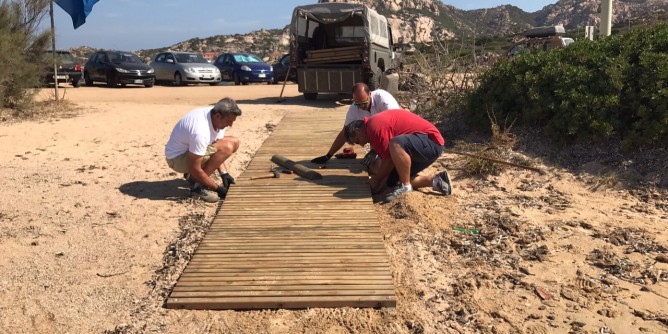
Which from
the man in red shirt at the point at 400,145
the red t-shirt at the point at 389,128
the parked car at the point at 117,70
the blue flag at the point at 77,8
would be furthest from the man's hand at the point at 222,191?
the parked car at the point at 117,70

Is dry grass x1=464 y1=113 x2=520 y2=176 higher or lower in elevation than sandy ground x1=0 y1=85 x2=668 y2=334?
higher

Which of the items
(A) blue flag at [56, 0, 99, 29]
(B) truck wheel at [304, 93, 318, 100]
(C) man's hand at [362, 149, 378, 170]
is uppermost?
(A) blue flag at [56, 0, 99, 29]

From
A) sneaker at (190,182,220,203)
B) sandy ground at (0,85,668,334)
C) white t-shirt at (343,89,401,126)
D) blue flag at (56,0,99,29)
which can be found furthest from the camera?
blue flag at (56,0,99,29)

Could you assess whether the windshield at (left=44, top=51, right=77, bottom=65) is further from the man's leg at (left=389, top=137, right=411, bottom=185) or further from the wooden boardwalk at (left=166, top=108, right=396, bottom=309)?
the man's leg at (left=389, top=137, right=411, bottom=185)

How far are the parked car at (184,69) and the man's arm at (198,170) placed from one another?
1738 centimetres

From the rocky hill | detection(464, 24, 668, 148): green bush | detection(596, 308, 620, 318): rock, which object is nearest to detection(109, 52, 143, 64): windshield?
detection(464, 24, 668, 148): green bush

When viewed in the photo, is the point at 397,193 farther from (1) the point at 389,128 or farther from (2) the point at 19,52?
(2) the point at 19,52

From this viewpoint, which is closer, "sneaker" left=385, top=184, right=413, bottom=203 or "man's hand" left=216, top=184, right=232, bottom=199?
"sneaker" left=385, top=184, right=413, bottom=203

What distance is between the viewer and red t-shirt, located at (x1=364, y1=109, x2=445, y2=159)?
557cm

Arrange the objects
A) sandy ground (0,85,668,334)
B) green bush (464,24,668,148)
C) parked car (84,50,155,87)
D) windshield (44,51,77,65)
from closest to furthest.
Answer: sandy ground (0,85,668,334) < green bush (464,24,668,148) < windshield (44,51,77,65) < parked car (84,50,155,87)

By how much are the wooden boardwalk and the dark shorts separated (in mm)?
583

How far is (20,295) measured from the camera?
3.77m

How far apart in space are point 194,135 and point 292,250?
6.04 feet

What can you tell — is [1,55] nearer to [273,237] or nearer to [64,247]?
[64,247]
